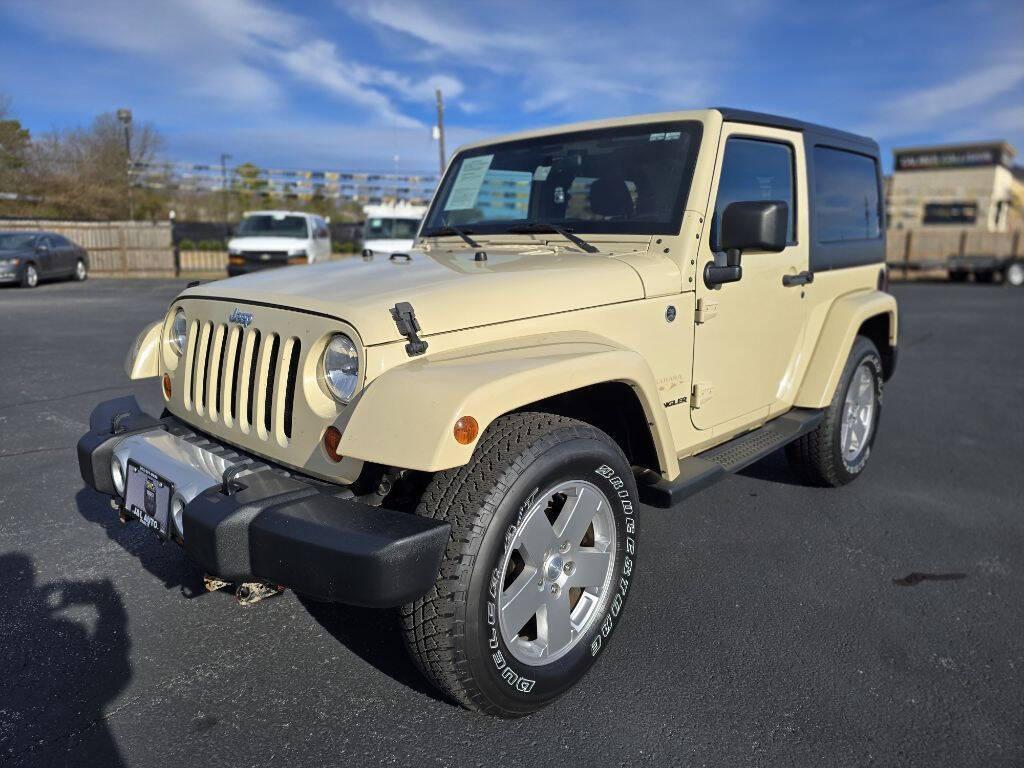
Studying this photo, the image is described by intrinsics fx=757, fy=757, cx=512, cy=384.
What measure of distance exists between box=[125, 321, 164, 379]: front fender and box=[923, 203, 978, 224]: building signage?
4997 cm

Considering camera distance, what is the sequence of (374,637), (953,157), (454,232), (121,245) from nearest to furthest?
(374,637), (454,232), (121,245), (953,157)

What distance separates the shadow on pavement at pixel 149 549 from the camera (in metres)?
3.35

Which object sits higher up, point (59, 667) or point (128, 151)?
point (128, 151)

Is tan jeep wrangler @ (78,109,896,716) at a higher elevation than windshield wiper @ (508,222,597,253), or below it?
below

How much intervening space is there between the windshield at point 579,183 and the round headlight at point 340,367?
146 centimetres

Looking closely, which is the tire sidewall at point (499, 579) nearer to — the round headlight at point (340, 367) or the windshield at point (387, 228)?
the round headlight at point (340, 367)

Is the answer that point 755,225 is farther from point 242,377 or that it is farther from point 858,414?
point 858,414

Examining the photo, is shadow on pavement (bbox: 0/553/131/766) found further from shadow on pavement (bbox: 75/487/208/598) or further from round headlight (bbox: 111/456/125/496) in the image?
round headlight (bbox: 111/456/125/496)

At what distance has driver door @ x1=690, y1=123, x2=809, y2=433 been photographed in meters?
3.32

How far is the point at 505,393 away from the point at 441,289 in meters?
0.51

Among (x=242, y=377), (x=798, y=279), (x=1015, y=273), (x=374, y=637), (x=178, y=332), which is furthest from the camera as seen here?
(x=1015, y=273)

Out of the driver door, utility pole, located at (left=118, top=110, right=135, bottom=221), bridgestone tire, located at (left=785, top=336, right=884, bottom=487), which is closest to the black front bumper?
the driver door

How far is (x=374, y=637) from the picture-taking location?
9.66ft

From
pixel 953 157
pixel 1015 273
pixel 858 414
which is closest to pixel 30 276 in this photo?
pixel 858 414
